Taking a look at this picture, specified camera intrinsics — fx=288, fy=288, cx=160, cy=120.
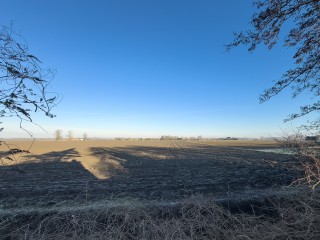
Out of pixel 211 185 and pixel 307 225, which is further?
pixel 211 185

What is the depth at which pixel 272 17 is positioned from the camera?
6.68 m

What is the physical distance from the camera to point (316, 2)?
21.3 feet

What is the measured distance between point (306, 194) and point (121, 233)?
12.3 ft

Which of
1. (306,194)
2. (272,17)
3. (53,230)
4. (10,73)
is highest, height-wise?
(272,17)

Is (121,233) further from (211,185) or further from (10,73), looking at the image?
(211,185)

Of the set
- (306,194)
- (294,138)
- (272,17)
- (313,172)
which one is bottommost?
(306,194)

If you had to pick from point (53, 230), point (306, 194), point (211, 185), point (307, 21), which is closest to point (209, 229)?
point (306, 194)

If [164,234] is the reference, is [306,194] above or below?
above

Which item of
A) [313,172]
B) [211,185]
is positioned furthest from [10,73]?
[211,185]

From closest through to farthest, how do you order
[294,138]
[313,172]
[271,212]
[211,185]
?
[313,172] → [294,138] → [271,212] → [211,185]

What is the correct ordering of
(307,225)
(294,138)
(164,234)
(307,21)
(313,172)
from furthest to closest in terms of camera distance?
(307,21) < (294,138) < (313,172) < (164,234) < (307,225)

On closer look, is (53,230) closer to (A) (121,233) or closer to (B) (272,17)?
(A) (121,233)

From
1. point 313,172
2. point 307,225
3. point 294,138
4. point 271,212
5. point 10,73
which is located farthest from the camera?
point 271,212

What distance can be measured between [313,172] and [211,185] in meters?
8.97
